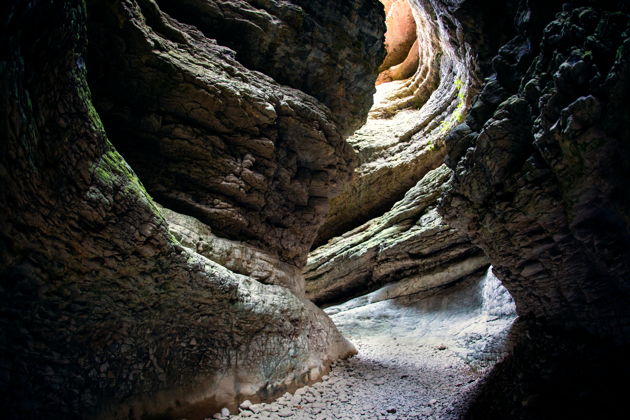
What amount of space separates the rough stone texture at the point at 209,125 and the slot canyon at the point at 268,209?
0.05 m

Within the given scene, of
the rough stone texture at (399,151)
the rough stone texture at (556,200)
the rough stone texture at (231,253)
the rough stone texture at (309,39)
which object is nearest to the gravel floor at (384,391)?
the rough stone texture at (556,200)

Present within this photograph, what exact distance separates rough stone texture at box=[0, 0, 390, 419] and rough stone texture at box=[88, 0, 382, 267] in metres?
0.04

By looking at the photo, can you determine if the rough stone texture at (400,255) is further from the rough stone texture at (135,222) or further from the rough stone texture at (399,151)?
the rough stone texture at (135,222)

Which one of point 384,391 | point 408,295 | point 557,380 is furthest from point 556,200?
point 408,295

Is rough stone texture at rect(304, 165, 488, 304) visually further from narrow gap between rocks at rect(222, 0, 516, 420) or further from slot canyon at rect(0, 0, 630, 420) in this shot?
slot canyon at rect(0, 0, 630, 420)

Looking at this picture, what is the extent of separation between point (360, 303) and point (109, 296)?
38.2 feet

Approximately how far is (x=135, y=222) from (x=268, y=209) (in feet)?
14.2

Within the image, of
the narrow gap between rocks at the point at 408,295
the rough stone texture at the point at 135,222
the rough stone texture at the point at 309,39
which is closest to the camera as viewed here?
the rough stone texture at the point at 135,222

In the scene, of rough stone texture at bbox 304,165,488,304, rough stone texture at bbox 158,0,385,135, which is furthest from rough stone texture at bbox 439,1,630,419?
rough stone texture at bbox 304,165,488,304

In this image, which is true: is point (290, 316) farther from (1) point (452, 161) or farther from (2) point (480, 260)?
(2) point (480, 260)

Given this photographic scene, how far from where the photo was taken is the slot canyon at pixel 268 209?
136 inches

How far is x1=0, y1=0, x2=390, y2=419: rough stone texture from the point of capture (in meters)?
3.29

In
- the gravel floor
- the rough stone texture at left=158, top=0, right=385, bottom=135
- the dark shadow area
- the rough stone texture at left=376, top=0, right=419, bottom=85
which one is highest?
the rough stone texture at left=376, top=0, right=419, bottom=85

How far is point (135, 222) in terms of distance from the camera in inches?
176
